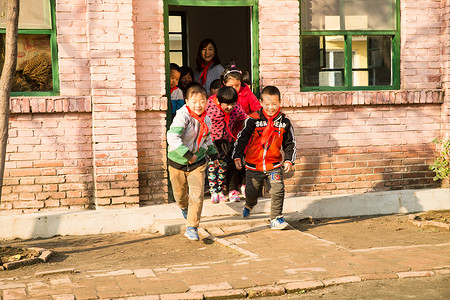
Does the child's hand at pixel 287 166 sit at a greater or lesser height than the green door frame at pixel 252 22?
lesser

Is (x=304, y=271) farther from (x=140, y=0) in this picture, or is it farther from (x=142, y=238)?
(x=140, y=0)

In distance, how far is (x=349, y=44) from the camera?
8398 millimetres

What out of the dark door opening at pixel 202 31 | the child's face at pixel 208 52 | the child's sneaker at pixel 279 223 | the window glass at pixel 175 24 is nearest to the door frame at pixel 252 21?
the child's face at pixel 208 52

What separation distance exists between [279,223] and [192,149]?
1338 mm

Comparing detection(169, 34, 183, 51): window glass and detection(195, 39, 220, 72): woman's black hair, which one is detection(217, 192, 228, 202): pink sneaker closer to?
detection(195, 39, 220, 72): woman's black hair

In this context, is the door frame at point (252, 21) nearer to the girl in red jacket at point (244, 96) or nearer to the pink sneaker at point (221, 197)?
the girl in red jacket at point (244, 96)

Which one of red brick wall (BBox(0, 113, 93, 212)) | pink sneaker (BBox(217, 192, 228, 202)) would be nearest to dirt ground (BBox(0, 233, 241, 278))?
red brick wall (BBox(0, 113, 93, 212))

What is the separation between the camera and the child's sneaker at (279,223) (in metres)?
7.02

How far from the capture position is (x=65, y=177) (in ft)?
24.5

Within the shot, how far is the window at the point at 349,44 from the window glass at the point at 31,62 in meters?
3.29

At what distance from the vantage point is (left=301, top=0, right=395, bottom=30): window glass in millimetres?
8219

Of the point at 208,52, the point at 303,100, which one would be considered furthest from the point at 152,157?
the point at 303,100

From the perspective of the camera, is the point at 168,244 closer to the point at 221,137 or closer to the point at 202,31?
the point at 221,137

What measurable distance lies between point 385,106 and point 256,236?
283cm
